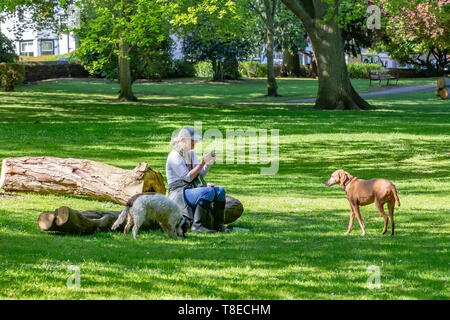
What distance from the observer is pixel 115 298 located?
6367 millimetres

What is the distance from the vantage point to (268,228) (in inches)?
432

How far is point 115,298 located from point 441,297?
2.98m

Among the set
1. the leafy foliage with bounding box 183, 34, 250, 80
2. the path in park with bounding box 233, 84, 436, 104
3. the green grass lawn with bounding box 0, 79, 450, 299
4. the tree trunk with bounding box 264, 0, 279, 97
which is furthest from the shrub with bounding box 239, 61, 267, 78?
the green grass lawn with bounding box 0, 79, 450, 299

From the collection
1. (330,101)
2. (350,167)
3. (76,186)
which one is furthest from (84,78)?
(76,186)

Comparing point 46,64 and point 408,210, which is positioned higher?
point 46,64

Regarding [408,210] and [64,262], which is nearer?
[64,262]

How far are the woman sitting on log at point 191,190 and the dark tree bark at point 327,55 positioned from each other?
81.3 feet

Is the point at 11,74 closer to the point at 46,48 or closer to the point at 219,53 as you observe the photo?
the point at 219,53

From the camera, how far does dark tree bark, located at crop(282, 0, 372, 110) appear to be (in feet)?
113

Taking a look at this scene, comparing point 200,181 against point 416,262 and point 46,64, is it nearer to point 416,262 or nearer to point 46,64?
point 416,262

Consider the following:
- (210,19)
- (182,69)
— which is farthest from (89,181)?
(182,69)

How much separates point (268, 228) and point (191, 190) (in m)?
1.39

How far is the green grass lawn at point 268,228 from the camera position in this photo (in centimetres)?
694
